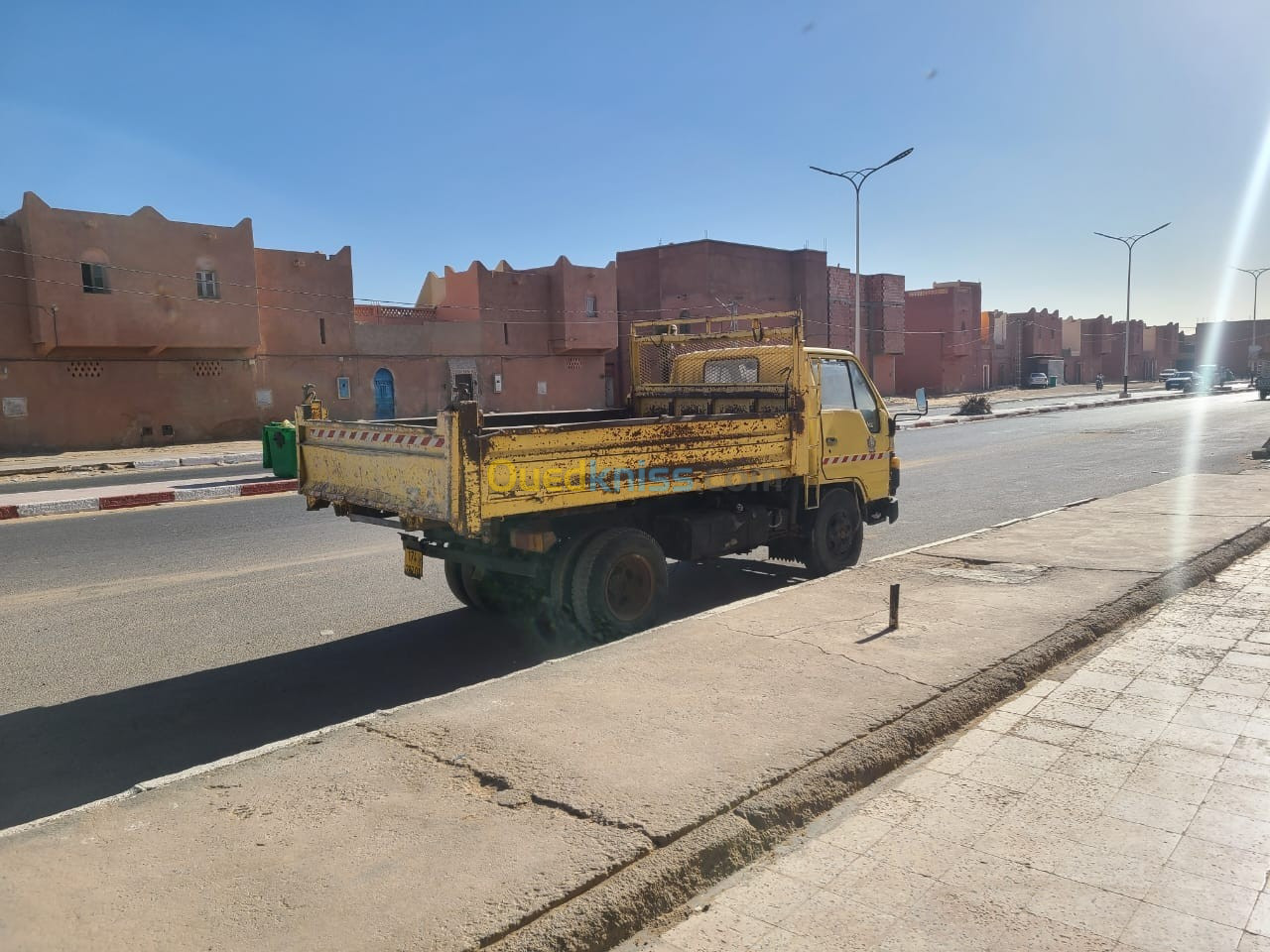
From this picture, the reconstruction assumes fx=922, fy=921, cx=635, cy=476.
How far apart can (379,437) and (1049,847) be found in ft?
14.7

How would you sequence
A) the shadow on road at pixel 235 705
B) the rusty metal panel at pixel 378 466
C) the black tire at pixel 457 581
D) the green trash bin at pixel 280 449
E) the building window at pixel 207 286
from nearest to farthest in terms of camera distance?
the shadow on road at pixel 235 705, the rusty metal panel at pixel 378 466, the black tire at pixel 457 581, the green trash bin at pixel 280 449, the building window at pixel 207 286

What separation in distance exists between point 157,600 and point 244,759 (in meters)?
4.41

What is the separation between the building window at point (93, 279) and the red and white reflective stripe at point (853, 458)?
24488mm

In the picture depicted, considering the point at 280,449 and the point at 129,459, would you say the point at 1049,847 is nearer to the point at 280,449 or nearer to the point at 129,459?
the point at 280,449

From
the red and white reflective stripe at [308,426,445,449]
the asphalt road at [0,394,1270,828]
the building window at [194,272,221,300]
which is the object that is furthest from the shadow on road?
the building window at [194,272,221,300]

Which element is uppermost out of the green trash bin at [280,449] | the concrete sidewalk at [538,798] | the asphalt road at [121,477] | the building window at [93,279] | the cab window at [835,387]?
the building window at [93,279]

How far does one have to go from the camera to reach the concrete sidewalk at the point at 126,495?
13531mm

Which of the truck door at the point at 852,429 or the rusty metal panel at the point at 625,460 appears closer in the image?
the rusty metal panel at the point at 625,460

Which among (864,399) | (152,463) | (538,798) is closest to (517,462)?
(538,798)

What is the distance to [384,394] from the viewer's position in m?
34.0

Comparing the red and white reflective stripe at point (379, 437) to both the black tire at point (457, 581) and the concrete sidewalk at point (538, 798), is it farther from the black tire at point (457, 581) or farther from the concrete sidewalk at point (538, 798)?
the concrete sidewalk at point (538, 798)

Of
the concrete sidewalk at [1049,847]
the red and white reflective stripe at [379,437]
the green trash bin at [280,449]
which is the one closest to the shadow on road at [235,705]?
the red and white reflective stripe at [379,437]

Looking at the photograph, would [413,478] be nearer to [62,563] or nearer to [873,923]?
[873,923]

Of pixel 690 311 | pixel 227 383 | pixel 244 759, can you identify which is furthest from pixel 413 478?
pixel 690 311
